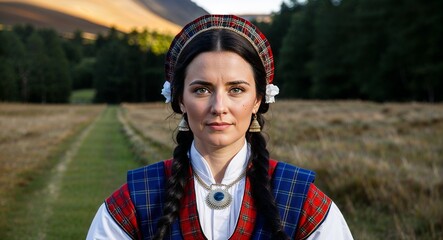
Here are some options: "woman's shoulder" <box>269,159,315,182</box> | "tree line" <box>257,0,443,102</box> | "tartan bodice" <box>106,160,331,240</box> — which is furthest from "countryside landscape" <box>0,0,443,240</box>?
"tartan bodice" <box>106,160,331,240</box>

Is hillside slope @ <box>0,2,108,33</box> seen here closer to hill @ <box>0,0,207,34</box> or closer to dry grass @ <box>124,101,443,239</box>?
hill @ <box>0,0,207,34</box>

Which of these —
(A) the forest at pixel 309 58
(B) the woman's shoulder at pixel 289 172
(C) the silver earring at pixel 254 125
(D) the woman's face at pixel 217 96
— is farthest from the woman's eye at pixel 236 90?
(A) the forest at pixel 309 58

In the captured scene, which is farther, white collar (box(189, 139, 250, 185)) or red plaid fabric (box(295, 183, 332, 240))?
white collar (box(189, 139, 250, 185))

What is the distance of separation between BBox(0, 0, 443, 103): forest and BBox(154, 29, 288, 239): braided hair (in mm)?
18281

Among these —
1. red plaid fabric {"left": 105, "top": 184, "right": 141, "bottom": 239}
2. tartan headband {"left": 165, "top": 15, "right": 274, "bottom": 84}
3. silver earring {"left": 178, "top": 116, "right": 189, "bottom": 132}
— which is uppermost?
tartan headband {"left": 165, "top": 15, "right": 274, "bottom": 84}

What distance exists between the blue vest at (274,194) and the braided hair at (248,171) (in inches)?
2.1

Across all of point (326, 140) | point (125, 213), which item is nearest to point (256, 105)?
point (125, 213)

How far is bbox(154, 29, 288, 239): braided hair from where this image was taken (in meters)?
2.26

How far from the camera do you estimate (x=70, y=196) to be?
26.1 feet

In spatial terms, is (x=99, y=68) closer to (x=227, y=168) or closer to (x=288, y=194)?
(x=227, y=168)

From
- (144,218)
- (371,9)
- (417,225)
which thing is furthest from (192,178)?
(371,9)

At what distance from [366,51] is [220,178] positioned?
41844 millimetres

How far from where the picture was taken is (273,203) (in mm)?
2266

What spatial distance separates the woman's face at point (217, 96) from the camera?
7.47 feet
